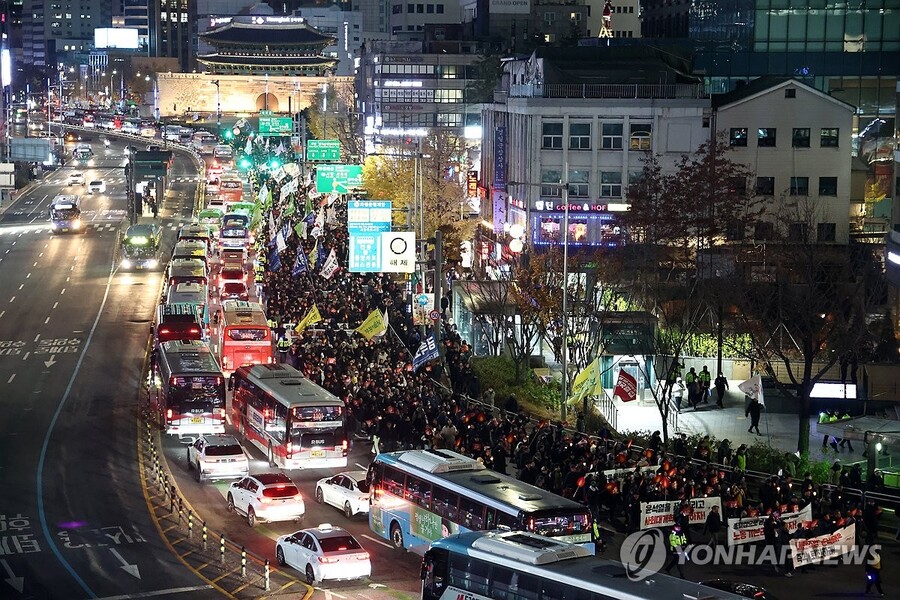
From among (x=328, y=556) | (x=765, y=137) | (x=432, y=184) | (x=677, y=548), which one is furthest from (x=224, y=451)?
(x=432, y=184)

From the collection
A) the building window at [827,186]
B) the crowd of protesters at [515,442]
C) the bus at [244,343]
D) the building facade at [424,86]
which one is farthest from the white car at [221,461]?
the building facade at [424,86]

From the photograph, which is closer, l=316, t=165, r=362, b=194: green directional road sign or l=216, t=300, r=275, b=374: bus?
l=216, t=300, r=275, b=374: bus

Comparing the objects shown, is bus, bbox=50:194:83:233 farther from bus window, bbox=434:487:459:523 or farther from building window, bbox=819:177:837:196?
bus window, bbox=434:487:459:523

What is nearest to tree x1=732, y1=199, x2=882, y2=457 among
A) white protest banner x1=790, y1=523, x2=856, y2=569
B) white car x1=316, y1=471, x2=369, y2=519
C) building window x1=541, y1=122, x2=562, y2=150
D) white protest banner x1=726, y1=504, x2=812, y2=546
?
white protest banner x1=726, y1=504, x2=812, y2=546

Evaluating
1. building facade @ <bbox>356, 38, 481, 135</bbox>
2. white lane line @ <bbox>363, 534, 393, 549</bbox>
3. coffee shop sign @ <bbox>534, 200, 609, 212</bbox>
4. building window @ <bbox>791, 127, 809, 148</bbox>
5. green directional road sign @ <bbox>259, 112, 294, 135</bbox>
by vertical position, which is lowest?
white lane line @ <bbox>363, 534, 393, 549</bbox>

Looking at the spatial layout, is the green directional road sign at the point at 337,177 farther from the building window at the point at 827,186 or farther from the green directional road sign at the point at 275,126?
the green directional road sign at the point at 275,126

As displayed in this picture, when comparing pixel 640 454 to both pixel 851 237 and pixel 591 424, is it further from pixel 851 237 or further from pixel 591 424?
pixel 851 237
